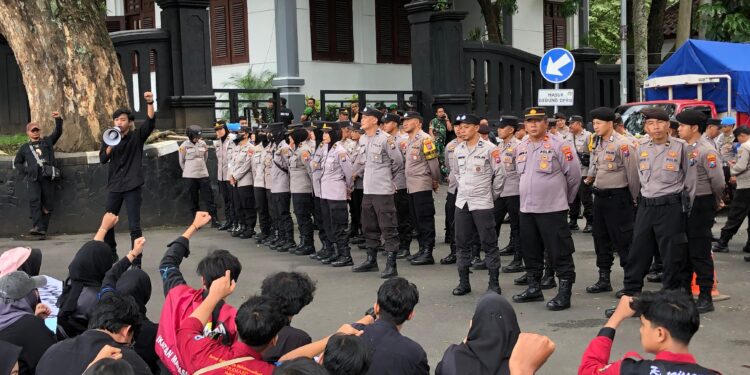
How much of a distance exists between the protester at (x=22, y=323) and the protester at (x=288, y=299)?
1412 millimetres

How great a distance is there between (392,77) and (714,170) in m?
17.6

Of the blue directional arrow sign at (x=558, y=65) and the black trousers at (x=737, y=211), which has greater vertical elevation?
the blue directional arrow sign at (x=558, y=65)

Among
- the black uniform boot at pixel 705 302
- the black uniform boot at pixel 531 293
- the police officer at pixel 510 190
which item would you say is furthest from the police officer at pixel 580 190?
the black uniform boot at pixel 705 302

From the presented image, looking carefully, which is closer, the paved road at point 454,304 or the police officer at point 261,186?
the paved road at point 454,304

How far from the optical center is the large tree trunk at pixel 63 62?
1419 centimetres

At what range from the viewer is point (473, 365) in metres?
4.16

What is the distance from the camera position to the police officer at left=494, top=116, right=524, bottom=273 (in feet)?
34.2

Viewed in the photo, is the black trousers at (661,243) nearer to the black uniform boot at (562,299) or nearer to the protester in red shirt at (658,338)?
the black uniform boot at (562,299)

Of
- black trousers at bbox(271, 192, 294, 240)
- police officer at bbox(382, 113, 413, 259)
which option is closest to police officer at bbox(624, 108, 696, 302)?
police officer at bbox(382, 113, 413, 259)

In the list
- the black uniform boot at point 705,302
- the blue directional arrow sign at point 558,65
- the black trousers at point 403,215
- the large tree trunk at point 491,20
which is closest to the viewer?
the black uniform boot at point 705,302

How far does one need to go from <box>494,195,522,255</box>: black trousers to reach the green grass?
8635 mm

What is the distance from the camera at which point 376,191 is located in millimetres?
10656

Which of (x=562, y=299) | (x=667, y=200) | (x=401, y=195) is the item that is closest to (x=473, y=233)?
(x=562, y=299)

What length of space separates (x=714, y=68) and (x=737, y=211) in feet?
27.1
